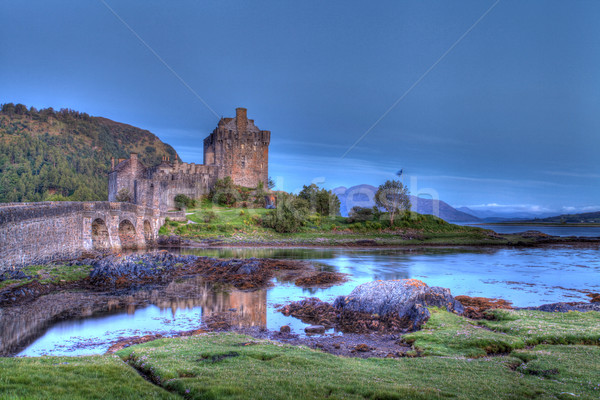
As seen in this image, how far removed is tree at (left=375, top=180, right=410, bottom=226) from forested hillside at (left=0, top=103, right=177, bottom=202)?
183 ft

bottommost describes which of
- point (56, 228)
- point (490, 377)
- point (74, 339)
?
point (74, 339)

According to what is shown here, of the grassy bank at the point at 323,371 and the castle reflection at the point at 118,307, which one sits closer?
the grassy bank at the point at 323,371

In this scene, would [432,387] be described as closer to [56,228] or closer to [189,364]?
[189,364]

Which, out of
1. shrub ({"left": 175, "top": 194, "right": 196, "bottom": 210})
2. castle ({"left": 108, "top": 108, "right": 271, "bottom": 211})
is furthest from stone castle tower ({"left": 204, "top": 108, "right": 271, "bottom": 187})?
shrub ({"left": 175, "top": 194, "right": 196, "bottom": 210})

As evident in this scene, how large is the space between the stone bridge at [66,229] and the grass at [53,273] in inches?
29.7

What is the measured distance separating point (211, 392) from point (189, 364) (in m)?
2.62

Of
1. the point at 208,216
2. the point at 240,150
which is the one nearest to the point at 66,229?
the point at 208,216

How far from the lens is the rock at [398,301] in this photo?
16.7m

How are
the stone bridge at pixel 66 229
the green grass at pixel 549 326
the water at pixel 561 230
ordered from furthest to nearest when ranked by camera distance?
the water at pixel 561 230 < the stone bridge at pixel 66 229 < the green grass at pixel 549 326

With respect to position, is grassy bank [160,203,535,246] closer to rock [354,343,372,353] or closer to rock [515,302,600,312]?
rock [515,302,600,312]

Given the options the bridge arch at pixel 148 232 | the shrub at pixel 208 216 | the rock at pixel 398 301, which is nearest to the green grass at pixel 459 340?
the rock at pixel 398 301

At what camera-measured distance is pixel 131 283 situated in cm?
2511

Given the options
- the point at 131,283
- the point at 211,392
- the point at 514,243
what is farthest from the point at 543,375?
the point at 514,243

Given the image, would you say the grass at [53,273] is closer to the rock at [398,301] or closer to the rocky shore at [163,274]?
the rocky shore at [163,274]
